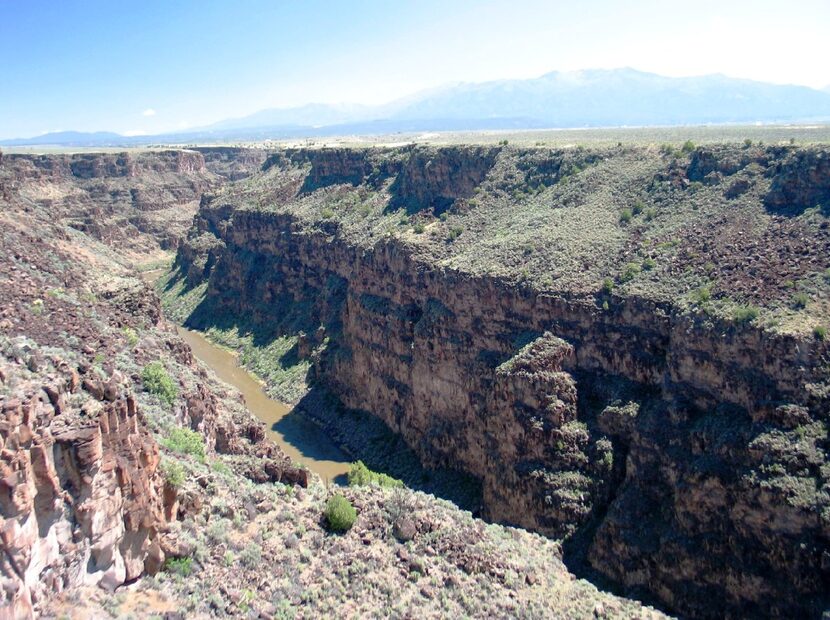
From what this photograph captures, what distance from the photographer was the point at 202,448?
1148 inches

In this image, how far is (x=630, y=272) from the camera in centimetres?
3997

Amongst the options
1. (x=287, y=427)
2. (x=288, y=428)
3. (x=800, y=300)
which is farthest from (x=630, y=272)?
(x=287, y=427)

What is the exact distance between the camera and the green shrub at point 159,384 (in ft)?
106

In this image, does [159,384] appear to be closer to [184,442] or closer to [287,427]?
[184,442]

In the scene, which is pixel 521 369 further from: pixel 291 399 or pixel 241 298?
pixel 241 298

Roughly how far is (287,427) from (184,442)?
27008 mm

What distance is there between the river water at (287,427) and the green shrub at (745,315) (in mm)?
26429

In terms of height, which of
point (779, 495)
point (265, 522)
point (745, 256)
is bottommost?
point (779, 495)

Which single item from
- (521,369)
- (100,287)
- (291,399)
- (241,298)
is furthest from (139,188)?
(521,369)

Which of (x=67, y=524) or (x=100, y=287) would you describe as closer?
(x=67, y=524)

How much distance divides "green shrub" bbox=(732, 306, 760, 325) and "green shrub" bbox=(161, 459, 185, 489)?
25.6 m

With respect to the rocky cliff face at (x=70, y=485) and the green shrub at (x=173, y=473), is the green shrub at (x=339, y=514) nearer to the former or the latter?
the green shrub at (x=173, y=473)

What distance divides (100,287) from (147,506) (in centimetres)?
2571

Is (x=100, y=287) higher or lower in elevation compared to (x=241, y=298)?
higher
